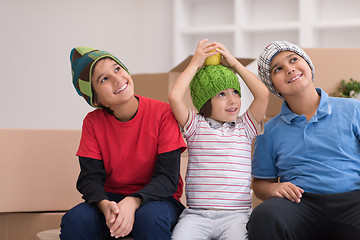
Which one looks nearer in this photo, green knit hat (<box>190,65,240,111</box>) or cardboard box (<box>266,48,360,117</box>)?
green knit hat (<box>190,65,240,111</box>)

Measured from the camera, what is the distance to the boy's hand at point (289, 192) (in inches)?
39.6

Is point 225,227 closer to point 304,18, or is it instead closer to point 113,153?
point 113,153

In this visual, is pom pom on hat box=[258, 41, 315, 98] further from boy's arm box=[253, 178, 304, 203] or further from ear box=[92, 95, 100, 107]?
ear box=[92, 95, 100, 107]

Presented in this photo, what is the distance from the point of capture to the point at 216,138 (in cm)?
112

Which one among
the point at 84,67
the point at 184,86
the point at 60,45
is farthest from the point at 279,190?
the point at 60,45

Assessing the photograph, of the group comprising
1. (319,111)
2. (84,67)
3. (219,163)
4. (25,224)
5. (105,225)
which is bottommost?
(25,224)

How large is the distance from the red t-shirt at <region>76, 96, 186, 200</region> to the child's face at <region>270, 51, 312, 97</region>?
0.28 m

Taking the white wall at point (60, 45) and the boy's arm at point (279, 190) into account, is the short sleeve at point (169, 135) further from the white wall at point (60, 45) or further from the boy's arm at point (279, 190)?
the white wall at point (60, 45)

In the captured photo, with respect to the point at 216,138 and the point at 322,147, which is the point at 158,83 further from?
the point at 322,147

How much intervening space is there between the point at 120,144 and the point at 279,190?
40 centimetres

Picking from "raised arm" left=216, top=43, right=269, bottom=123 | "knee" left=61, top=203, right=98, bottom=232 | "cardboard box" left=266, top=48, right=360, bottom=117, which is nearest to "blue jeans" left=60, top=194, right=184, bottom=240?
"knee" left=61, top=203, right=98, bottom=232

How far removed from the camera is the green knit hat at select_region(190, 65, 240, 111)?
1134mm

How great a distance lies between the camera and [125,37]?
2.93 meters

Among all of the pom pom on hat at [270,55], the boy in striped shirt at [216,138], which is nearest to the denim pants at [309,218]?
the boy in striped shirt at [216,138]
